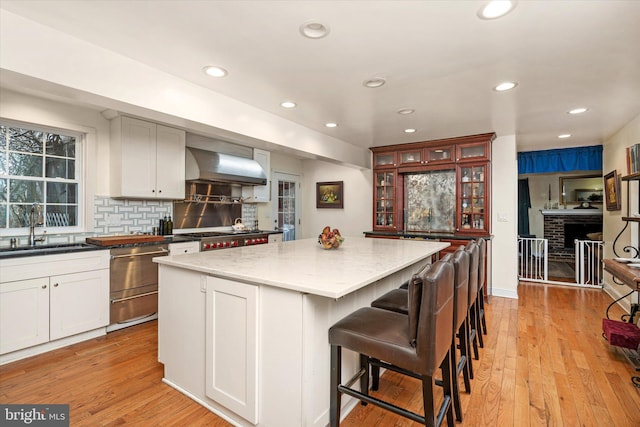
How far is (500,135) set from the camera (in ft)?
15.0

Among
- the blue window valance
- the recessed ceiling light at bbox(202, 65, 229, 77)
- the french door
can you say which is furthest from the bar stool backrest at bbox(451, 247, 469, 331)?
the blue window valance

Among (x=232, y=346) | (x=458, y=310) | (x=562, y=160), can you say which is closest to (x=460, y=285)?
(x=458, y=310)

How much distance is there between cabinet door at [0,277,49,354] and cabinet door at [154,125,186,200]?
5.13 feet

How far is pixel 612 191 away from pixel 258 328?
17.3 feet

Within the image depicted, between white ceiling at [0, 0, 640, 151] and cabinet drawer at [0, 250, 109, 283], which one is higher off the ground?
white ceiling at [0, 0, 640, 151]

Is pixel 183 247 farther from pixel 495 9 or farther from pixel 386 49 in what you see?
pixel 495 9

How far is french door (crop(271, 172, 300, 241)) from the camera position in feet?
20.5

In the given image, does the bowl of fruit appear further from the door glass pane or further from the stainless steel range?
the door glass pane

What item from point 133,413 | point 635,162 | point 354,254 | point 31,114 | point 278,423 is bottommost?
point 133,413

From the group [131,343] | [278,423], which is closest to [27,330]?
[131,343]

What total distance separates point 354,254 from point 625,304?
156 inches

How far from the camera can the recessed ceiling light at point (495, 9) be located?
1.64 metres

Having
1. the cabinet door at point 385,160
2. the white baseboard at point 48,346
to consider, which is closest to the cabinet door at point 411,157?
the cabinet door at point 385,160

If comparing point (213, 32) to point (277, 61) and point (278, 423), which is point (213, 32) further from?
point (278, 423)
